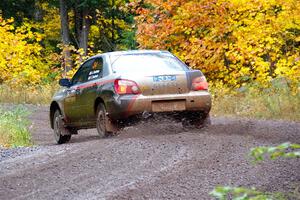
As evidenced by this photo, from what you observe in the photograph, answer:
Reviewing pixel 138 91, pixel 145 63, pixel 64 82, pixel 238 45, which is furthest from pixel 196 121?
pixel 238 45

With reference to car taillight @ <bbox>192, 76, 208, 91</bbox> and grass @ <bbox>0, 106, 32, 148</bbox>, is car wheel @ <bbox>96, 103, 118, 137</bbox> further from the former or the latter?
grass @ <bbox>0, 106, 32, 148</bbox>

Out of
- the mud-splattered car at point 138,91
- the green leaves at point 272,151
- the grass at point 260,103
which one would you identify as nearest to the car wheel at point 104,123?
the mud-splattered car at point 138,91

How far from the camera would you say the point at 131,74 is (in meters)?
11.4

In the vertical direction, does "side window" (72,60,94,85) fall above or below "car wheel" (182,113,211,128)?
above

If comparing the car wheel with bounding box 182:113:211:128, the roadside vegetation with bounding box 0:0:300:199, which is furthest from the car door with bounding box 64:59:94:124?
the car wheel with bounding box 182:113:211:128

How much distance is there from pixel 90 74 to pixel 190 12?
806 centimetres

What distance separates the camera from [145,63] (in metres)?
12.0

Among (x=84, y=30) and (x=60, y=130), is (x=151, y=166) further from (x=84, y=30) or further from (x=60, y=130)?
(x=84, y=30)

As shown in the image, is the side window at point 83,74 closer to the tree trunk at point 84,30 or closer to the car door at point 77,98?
the car door at point 77,98

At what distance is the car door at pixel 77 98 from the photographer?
12.8 metres

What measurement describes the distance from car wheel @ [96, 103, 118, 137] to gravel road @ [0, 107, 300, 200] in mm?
256

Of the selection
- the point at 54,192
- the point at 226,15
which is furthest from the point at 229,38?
the point at 54,192

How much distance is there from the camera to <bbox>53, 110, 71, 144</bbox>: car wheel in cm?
1366

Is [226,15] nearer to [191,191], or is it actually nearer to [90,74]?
[90,74]
